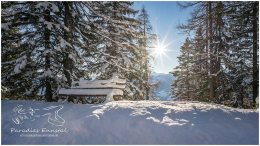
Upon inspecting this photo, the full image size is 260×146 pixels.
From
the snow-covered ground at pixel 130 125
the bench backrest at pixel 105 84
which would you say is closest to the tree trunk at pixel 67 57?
the bench backrest at pixel 105 84

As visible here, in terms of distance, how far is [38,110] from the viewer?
11.0m

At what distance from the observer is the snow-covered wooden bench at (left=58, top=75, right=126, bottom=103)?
12.9 m

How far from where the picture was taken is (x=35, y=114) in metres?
10.5

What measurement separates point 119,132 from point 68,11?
9091 mm

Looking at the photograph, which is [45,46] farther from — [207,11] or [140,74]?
[207,11]

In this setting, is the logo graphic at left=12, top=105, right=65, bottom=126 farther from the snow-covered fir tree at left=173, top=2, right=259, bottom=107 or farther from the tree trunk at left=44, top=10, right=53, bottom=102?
the snow-covered fir tree at left=173, top=2, right=259, bottom=107

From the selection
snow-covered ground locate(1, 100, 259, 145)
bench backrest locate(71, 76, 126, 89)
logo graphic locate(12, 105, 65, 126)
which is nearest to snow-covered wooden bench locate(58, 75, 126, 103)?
bench backrest locate(71, 76, 126, 89)

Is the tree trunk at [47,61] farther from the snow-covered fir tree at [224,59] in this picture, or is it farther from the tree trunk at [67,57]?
the snow-covered fir tree at [224,59]

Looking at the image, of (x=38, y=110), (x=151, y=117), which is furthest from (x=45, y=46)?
(x=151, y=117)

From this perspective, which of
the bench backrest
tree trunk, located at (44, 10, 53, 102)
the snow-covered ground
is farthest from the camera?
tree trunk, located at (44, 10, 53, 102)

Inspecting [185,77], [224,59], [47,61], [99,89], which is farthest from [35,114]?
[185,77]

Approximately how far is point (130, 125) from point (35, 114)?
346cm

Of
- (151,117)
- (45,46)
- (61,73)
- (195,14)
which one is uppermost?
(195,14)

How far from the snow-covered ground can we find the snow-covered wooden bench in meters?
1.83
